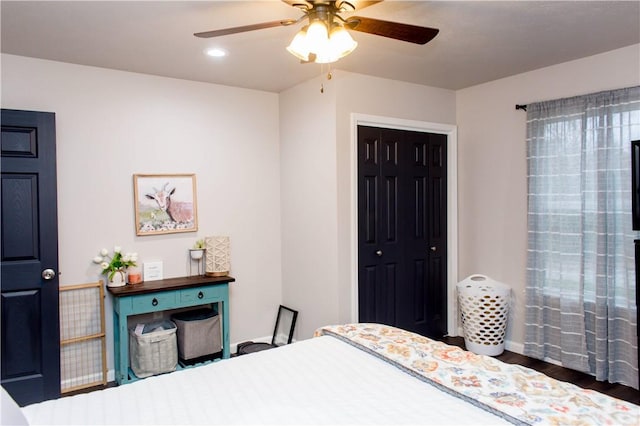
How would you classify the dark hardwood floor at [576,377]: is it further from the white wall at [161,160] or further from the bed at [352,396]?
the white wall at [161,160]

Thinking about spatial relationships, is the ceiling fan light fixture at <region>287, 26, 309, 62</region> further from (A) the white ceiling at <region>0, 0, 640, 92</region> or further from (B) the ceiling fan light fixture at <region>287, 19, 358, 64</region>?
(A) the white ceiling at <region>0, 0, 640, 92</region>

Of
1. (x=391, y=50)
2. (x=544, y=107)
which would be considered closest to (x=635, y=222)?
(x=544, y=107)

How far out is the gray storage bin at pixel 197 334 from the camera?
11.6ft

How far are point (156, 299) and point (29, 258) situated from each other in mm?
912

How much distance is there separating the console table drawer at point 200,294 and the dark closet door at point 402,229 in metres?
1.24

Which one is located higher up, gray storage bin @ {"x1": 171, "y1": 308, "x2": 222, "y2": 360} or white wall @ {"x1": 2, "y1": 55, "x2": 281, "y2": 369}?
white wall @ {"x1": 2, "y1": 55, "x2": 281, "y2": 369}

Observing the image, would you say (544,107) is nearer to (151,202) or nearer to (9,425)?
(151,202)

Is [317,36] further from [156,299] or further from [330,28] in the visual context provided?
[156,299]

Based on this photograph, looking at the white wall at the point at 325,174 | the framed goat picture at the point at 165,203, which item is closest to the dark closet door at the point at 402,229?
the white wall at the point at 325,174

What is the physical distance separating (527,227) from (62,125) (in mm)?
3898

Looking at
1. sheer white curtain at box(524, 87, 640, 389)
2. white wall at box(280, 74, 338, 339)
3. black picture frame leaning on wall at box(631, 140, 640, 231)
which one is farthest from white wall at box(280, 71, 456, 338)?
black picture frame leaning on wall at box(631, 140, 640, 231)

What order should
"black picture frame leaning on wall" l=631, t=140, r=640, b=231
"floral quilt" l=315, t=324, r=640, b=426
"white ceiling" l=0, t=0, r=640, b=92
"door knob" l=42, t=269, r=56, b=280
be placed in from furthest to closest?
"door knob" l=42, t=269, r=56, b=280 → "black picture frame leaning on wall" l=631, t=140, r=640, b=231 → "white ceiling" l=0, t=0, r=640, b=92 → "floral quilt" l=315, t=324, r=640, b=426

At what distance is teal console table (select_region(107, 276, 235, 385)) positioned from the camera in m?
3.28

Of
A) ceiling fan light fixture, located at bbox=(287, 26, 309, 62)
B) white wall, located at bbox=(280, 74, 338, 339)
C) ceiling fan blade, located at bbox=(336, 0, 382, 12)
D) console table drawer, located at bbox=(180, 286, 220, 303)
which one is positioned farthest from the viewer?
white wall, located at bbox=(280, 74, 338, 339)
